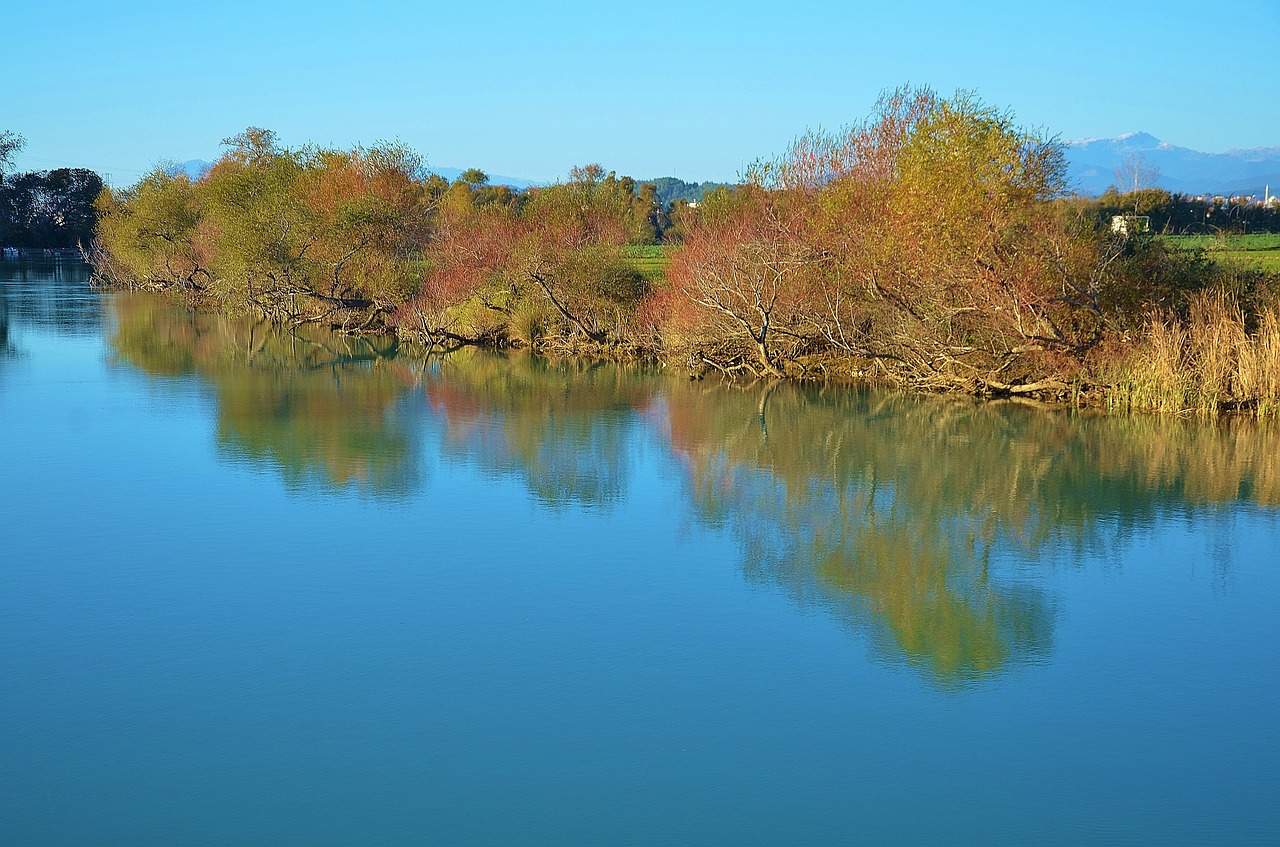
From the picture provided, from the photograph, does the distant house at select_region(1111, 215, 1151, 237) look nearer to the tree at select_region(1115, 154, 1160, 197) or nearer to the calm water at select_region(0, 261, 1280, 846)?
the calm water at select_region(0, 261, 1280, 846)

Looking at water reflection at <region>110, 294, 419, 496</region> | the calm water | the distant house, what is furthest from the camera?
the distant house

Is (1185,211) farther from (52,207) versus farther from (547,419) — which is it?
(52,207)

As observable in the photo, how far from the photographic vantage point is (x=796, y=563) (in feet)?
35.1

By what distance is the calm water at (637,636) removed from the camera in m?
6.24

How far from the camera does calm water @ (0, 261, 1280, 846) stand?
6238mm

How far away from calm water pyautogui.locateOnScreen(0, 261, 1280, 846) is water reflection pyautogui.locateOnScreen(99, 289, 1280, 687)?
0.26 feet

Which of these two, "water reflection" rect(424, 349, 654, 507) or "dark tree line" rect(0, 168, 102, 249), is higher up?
"dark tree line" rect(0, 168, 102, 249)

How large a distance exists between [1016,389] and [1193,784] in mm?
14768

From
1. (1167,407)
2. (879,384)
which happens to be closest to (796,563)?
(1167,407)

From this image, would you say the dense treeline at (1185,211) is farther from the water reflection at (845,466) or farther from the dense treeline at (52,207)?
the dense treeline at (52,207)

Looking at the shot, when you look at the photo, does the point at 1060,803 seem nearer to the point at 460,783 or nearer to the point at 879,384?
the point at 460,783

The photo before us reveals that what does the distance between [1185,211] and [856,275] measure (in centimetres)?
4005

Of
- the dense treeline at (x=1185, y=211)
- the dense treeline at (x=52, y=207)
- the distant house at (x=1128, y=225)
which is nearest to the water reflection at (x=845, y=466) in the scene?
the distant house at (x=1128, y=225)

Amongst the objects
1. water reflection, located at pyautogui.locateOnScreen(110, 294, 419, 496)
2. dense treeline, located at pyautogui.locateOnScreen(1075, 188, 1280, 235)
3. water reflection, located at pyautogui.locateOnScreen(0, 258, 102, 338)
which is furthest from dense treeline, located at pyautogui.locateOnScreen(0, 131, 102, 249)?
dense treeline, located at pyautogui.locateOnScreen(1075, 188, 1280, 235)
